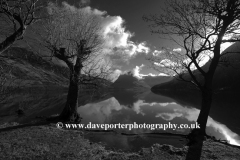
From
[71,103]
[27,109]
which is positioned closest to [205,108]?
[71,103]

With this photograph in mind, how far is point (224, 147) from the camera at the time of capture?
33.8 feet

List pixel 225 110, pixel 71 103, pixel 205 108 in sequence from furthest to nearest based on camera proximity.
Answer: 1. pixel 225 110
2. pixel 71 103
3. pixel 205 108

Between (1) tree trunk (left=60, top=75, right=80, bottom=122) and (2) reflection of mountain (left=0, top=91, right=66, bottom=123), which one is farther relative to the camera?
(2) reflection of mountain (left=0, top=91, right=66, bottom=123)

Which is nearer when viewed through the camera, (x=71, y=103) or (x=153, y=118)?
(x=71, y=103)

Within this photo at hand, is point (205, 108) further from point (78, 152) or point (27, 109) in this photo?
point (27, 109)

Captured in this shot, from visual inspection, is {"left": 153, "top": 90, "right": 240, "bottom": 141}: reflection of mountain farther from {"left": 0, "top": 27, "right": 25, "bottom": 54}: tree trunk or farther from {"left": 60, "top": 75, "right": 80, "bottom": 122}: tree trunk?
{"left": 0, "top": 27, "right": 25, "bottom": 54}: tree trunk

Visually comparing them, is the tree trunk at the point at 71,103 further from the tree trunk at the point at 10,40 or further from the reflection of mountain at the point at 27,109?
the tree trunk at the point at 10,40

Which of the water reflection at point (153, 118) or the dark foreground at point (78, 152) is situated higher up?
the dark foreground at point (78, 152)

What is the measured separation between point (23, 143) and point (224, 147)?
14.6 m

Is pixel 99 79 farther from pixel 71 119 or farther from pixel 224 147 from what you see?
pixel 224 147

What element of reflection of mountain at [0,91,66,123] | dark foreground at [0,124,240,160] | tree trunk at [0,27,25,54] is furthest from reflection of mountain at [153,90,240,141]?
reflection of mountain at [0,91,66,123]

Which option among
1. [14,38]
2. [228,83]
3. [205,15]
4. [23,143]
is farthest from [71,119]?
[228,83]

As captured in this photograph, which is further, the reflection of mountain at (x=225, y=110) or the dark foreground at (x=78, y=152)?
the reflection of mountain at (x=225, y=110)

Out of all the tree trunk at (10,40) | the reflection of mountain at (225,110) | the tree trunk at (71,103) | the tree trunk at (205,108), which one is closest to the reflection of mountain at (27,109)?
the tree trunk at (10,40)
